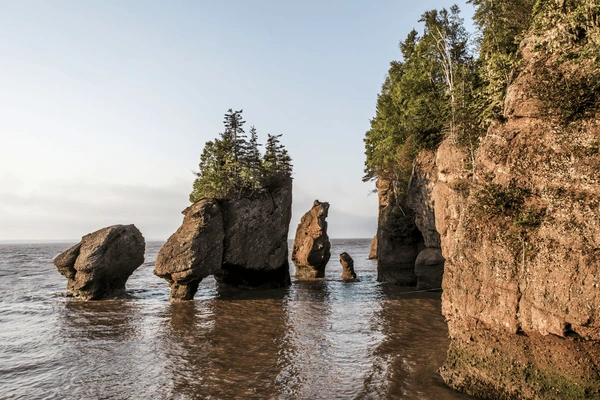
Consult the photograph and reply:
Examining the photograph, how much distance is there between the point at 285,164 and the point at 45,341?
22.1 meters

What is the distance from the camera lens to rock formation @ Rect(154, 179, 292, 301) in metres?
27.0

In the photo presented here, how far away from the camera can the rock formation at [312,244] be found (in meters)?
41.8

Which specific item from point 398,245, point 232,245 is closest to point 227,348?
point 232,245

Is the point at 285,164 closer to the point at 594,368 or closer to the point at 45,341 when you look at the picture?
the point at 45,341

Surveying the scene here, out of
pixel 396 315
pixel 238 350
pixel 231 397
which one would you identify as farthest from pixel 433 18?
pixel 231 397

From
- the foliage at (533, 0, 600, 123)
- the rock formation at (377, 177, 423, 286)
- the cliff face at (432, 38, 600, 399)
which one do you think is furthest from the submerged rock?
the foliage at (533, 0, 600, 123)

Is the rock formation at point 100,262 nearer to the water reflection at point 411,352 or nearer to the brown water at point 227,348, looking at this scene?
the brown water at point 227,348

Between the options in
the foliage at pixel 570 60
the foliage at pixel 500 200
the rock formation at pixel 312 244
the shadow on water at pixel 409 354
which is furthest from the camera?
the rock formation at pixel 312 244

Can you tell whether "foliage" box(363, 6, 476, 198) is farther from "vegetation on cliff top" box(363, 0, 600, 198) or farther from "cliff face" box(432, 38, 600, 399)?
"cliff face" box(432, 38, 600, 399)

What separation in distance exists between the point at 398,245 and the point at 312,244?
963cm

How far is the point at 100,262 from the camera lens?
94.7 feet

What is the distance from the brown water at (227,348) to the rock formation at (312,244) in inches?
514

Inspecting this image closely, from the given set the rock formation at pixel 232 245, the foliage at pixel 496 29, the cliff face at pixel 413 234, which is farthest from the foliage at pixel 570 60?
the rock formation at pixel 232 245

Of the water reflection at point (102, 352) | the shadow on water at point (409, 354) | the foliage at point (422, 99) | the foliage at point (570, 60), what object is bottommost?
the water reflection at point (102, 352)
